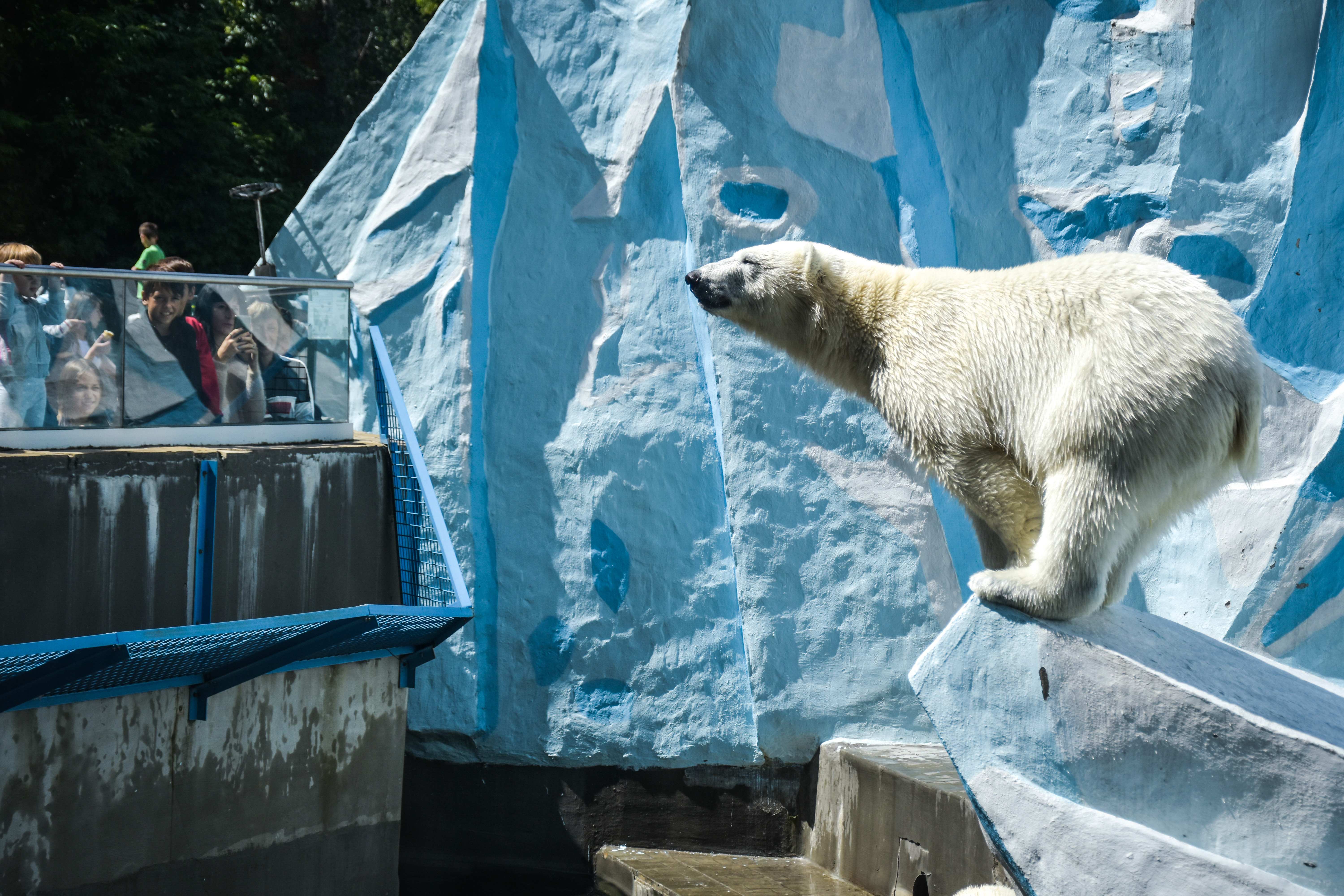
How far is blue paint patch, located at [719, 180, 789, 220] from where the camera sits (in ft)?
19.8

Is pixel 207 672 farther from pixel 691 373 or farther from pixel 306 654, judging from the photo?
pixel 691 373

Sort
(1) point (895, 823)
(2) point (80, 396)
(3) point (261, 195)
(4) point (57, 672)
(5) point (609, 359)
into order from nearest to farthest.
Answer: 1. (4) point (57, 672)
2. (2) point (80, 396)
3. (1) point (895, 823)
4. (5) point (609, 359)
5. (3) point (261, 195)

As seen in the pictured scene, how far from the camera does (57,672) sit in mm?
3732

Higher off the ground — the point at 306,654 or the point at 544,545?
the point at 544,545

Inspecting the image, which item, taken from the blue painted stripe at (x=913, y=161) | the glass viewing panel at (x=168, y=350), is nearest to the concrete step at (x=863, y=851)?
the blue painted stripe at (x=913, y=161)

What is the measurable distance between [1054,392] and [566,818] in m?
4.40

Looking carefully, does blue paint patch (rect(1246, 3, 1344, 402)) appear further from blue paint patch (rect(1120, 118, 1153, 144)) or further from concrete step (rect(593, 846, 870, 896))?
concrete step (rect(593, 846, 870, 896))

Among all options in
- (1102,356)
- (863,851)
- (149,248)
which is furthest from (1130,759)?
(149,248)

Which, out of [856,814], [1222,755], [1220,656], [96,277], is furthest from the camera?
[856,814]

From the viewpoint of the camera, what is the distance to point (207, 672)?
4.56 meters

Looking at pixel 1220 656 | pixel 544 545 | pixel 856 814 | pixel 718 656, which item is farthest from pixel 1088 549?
pixel 544 545

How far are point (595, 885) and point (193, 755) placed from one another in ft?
8.17

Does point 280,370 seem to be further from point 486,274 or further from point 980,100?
point 980,100

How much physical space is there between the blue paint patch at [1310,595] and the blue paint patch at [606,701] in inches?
130
